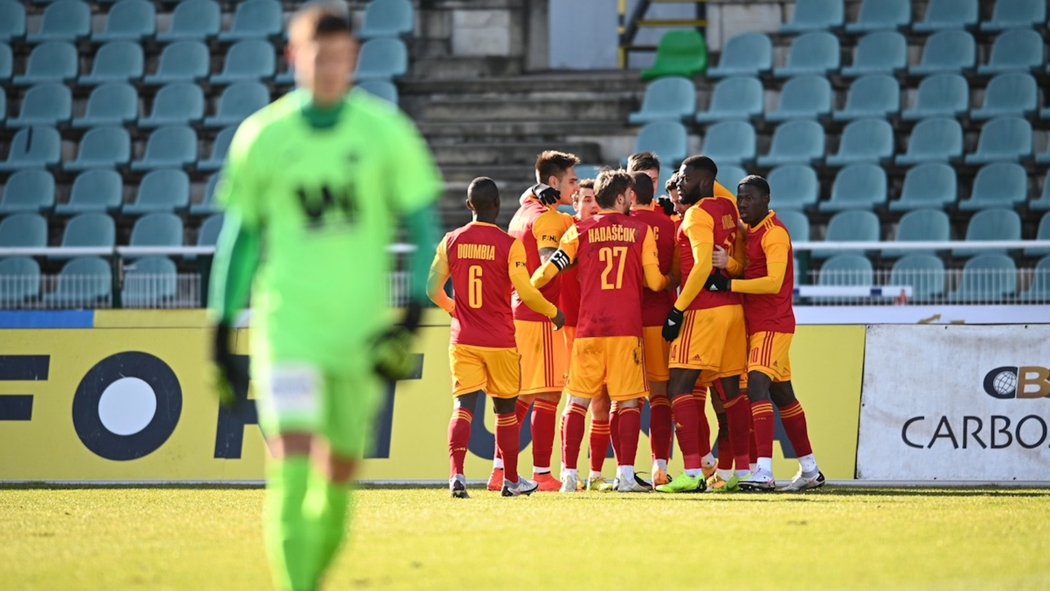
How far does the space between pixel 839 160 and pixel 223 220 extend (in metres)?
7.00

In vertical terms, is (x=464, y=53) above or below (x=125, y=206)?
above

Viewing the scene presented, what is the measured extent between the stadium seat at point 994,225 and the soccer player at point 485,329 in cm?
774

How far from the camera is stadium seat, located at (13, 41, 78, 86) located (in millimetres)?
21078

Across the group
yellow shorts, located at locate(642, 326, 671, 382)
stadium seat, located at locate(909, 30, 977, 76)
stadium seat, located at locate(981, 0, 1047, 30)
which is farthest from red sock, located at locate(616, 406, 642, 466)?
stadium seat, located at locate(981, 0, 1047, 30)

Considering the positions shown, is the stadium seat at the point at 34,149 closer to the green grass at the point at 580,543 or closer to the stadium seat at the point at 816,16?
the stadium seat at the point at 816,16

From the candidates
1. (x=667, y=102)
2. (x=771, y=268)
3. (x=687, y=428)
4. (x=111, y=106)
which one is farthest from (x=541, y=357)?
(x=111, y=106)

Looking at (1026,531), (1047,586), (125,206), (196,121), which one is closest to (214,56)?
(196,121)

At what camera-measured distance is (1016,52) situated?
1894 cm

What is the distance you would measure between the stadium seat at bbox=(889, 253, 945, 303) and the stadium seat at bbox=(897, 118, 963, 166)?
3187 mm

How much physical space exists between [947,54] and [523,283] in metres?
10.5

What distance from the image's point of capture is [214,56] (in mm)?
21594

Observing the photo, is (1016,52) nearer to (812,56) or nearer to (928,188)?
(812,56)

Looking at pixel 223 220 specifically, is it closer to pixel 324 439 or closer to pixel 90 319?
pixel 90 319

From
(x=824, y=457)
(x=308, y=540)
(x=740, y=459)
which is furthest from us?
(x=824, y=457)
